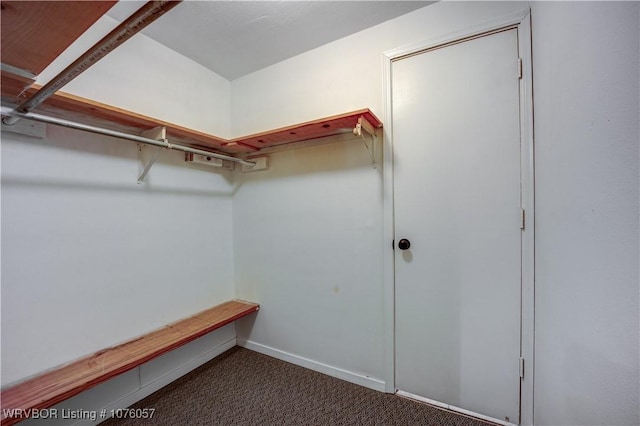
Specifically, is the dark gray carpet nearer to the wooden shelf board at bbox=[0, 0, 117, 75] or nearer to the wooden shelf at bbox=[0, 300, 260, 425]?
the wooden shelf at bbox=[0, 300, 260, 425]

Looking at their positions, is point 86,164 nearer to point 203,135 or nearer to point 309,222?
point 203,135

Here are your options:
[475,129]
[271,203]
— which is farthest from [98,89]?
[475,129]

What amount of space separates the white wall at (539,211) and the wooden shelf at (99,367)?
595 mm

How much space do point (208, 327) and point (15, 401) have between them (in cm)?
89

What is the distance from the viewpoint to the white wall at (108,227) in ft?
4.14

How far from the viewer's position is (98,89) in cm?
153

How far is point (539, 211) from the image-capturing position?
1.24 m

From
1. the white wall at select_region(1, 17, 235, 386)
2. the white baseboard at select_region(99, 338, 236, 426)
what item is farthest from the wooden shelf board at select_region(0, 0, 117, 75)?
the white baseboard at select_region(99, 338, 236, 426)

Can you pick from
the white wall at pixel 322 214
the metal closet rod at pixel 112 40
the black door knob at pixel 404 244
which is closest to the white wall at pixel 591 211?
the black door knob at pixel 404 244

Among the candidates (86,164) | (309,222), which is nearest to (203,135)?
(86,164)

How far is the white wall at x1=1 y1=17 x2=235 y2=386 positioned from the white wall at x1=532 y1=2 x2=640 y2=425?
7.44 feet

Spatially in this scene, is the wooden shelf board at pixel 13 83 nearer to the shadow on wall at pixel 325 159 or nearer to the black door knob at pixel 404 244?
the shadow on wall at pixel 325 159

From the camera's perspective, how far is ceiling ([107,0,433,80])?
1529 millimetres

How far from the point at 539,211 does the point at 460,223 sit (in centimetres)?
37
